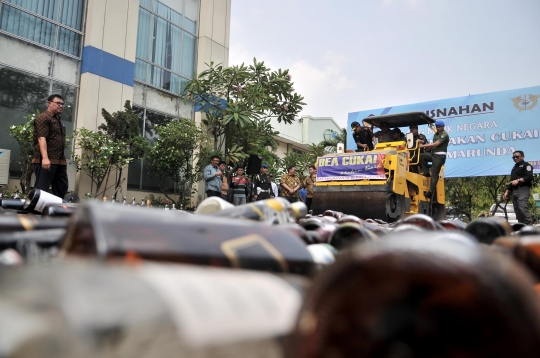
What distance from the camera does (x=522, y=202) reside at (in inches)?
315

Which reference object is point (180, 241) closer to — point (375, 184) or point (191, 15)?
point (375, 184)

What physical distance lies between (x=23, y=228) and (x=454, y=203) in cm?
3181

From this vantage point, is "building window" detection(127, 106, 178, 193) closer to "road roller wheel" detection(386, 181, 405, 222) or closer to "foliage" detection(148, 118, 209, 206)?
"foliage" detection(148, 118, 209, 206)

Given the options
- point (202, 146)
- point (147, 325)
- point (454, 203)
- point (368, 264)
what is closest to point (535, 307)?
point (368, 264)

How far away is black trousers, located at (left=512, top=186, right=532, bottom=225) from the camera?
787 centimetres

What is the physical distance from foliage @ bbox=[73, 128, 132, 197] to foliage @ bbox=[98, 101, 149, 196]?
0.05 meters

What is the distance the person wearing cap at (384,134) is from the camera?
32.5ft

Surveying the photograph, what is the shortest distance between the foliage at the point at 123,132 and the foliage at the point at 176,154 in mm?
666

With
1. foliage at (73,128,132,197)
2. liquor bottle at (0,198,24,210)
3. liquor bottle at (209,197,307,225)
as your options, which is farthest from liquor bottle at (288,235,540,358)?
foliage at (73,128,132,197)

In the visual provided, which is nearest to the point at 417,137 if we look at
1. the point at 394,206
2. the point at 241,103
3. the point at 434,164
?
the point at 434,164

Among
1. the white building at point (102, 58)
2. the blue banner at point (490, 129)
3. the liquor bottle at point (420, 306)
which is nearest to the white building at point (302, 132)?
the blue banner at point (490, 129)

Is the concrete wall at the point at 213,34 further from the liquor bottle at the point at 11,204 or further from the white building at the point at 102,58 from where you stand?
the liquor bottle at the point at 11,204

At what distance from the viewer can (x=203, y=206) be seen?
1.56 m

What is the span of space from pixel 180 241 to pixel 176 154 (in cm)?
1207
